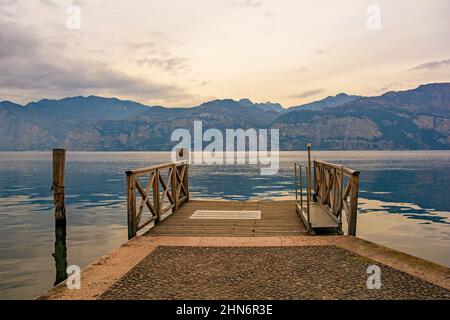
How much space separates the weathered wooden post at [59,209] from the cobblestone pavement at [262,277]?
271 inches

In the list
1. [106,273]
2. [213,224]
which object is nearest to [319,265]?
[106,273]

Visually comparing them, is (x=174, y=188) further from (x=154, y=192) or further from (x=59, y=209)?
(x=59, y=209)

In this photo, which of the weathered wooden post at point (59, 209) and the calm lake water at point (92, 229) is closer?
the calm lake water at point (92, 229)

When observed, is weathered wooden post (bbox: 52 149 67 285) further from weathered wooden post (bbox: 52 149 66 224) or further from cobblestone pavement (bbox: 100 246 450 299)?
cobblestone pavement (bbox: 100 246 450 299)

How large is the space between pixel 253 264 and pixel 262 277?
78 cm

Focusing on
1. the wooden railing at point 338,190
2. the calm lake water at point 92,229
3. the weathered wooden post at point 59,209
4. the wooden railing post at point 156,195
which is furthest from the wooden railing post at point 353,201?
the weathered wooden post at point 59,209

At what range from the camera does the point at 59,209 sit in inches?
588

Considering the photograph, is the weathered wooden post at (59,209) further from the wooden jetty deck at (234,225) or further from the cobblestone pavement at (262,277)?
the cobblestone pavement at (262,277)

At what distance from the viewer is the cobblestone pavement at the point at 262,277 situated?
555 centimetres

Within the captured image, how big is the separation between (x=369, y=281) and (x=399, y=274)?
0.74m

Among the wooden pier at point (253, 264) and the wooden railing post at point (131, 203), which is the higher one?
the wooden railing post at point (131, 203)

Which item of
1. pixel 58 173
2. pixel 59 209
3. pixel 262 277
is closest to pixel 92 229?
pixel 59 209

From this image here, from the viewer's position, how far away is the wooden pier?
18.6 ft

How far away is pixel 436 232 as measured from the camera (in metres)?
19.9
